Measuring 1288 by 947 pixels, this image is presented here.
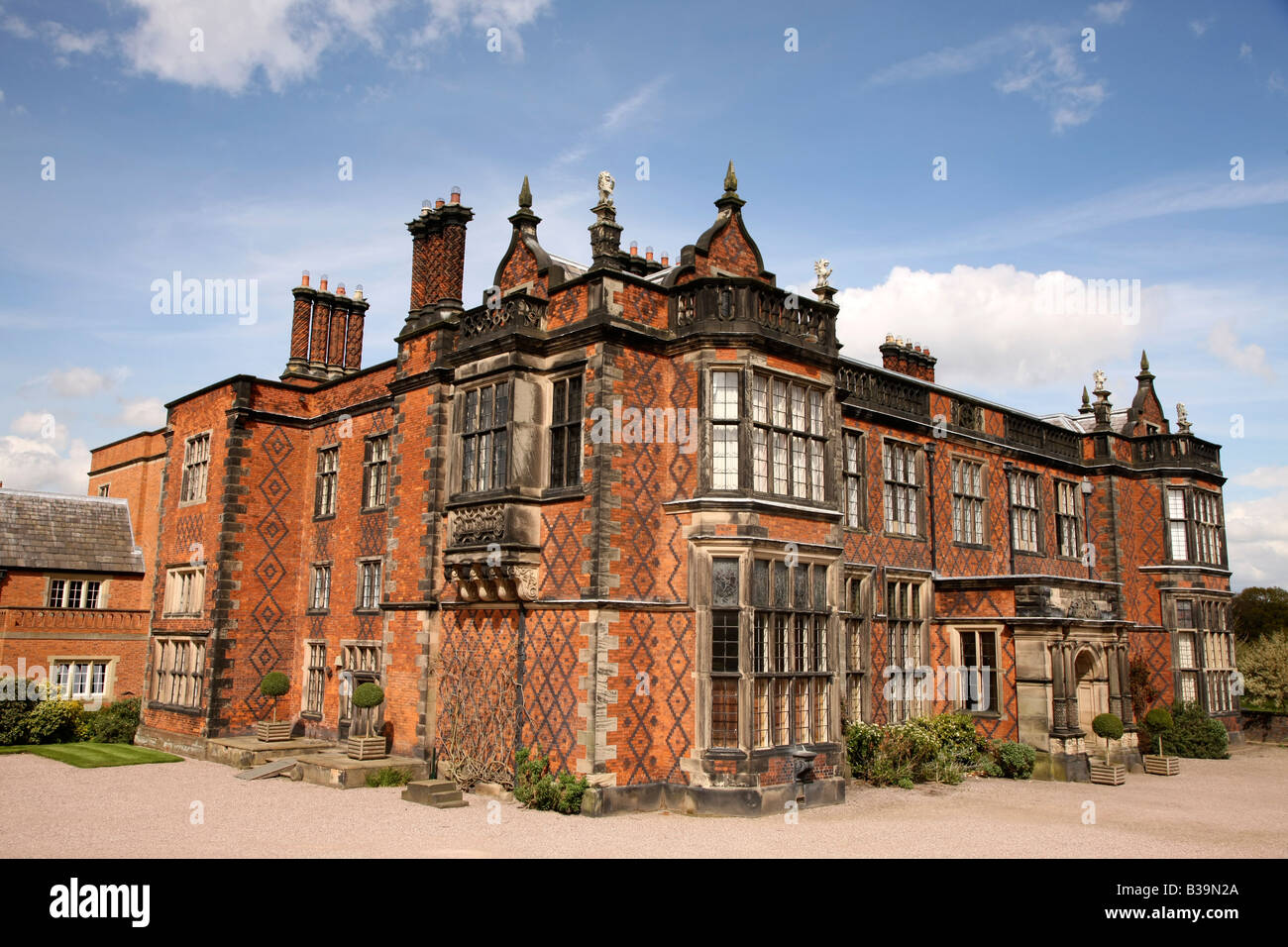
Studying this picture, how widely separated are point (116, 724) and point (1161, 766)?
27.2 m

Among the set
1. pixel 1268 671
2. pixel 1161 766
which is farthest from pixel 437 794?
pixel 1268 671

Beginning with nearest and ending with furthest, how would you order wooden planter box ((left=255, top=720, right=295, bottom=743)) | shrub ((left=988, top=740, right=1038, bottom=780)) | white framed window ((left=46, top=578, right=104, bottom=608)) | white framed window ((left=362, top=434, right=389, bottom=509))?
shrub ((left=988, top=740, right=1038, bottom=780)), wooden planter box ((left=255, top=720, right=295, bottom=743)), white framed window ((left=362, top=434, right=389, bottom=509)), white framed window ((left=46, top=578, right=104, bottom=608))

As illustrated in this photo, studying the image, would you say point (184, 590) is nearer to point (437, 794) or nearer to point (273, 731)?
point (273, 731)

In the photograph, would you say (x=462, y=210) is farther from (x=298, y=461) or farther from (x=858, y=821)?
(x=858, y=821)

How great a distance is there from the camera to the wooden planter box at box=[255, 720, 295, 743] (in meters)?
23.1

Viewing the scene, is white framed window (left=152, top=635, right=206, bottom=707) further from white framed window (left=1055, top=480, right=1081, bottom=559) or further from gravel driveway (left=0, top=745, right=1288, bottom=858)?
white framed window (left=1055, top=480, right=1081, bottom=559)

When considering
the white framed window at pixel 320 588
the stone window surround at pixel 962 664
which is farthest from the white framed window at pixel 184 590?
the stone window surround at pixel 962 664

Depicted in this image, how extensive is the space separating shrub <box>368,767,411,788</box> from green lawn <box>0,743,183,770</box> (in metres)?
6.67

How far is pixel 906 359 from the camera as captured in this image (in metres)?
28.3

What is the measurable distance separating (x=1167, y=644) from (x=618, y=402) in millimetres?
20192

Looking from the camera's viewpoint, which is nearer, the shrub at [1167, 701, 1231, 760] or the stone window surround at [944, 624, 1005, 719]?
the stone window surround at [944, 624, 1005, 719]

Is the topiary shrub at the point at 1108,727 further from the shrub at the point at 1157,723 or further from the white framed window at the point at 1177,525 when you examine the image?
the white framed window at the point at 1177,525

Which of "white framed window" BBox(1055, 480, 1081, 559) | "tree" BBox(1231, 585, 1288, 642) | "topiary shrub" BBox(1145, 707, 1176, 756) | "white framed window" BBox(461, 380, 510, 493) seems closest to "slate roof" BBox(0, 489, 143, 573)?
"white framed window" BBox(461, 380, 510, 493)

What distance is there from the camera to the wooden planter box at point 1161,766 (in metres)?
22.3
